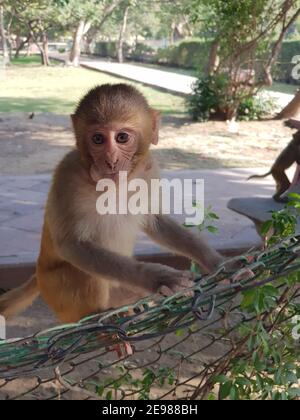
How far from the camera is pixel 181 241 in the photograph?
328cm

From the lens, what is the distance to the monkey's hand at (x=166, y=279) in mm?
2389

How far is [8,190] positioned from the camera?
8.51m

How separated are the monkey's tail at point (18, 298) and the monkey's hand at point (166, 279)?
3.73ft

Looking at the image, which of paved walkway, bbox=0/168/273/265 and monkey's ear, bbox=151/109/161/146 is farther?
paved walkway, bbox=0/168/273/265

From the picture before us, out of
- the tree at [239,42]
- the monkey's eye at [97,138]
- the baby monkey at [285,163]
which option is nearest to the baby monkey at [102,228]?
the monkey's eye at [97,138]

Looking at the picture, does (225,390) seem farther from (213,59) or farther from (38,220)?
(213,59)

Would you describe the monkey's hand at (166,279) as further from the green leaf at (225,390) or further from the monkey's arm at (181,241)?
the monkey's arm at (181,241)

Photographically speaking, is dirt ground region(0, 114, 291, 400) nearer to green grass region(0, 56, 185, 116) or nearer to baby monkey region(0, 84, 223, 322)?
green grass region(0, 56, 185, 116)

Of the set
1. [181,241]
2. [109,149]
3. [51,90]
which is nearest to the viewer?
[109,149]

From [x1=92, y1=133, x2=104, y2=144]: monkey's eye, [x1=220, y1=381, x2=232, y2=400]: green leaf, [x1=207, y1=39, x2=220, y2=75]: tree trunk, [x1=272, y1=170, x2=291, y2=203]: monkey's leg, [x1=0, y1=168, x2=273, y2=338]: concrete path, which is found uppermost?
[x1=207, y1=39, x2=220, y2=75]: tree trunk

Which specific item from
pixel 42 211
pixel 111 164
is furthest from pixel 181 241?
pixel 42 211

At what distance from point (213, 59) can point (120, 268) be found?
14298 mm

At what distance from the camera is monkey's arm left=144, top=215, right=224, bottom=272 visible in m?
3.12

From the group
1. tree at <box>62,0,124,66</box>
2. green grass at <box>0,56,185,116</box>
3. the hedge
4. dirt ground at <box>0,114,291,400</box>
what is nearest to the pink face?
dirt ground at <box>0,114,291,400</box>
